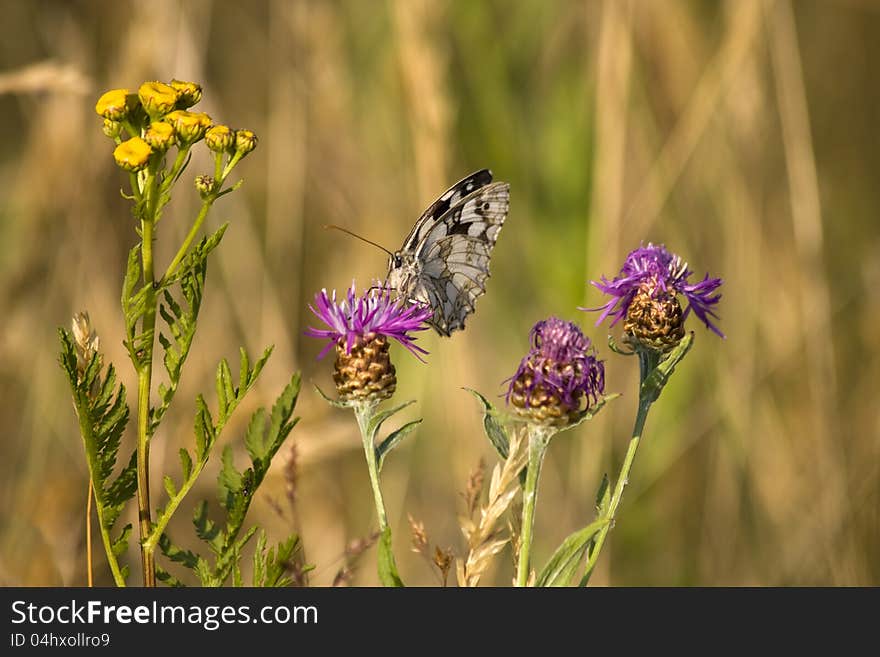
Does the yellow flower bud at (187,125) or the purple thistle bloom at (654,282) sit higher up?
the yellow flower bud at (187,125)

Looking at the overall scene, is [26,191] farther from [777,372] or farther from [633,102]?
[777,372]

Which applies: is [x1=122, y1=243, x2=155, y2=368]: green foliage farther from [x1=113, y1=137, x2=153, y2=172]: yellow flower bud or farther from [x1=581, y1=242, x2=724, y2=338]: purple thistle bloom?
[x1=581, y1=242, x2=724, y2=338]: purple thistle bloom

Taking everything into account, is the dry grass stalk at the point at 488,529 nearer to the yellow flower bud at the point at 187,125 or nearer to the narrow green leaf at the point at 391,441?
the narrow green leaf at the point at 391,441

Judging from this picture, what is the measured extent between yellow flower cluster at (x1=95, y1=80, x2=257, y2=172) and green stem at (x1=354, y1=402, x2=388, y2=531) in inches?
28.3

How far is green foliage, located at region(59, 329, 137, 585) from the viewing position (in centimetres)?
184

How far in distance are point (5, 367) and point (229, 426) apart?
1601 mm

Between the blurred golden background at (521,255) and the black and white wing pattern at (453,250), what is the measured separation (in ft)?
1.93

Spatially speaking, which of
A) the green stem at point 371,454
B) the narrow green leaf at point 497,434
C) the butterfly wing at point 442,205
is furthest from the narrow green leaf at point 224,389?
the butterfly wing at point 442,205

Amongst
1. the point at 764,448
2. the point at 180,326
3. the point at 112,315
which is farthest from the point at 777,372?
the point at 180,326

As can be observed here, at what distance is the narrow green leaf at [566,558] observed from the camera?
1879 mm

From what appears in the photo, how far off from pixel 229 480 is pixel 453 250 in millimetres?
1596

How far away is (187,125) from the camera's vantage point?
2010 millimetres

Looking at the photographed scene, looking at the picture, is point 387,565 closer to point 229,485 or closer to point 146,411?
point 229,485

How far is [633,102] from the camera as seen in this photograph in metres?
4.52
